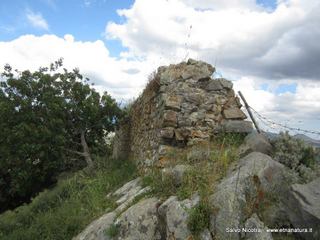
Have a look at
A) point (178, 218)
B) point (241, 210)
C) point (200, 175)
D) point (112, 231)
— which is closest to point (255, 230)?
point (241, 210)

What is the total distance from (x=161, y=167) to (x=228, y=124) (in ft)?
6.47

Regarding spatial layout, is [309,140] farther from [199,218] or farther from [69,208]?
[69,208]

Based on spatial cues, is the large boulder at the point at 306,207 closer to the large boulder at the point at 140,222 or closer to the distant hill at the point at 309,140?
the distant hill at the point at 309,140

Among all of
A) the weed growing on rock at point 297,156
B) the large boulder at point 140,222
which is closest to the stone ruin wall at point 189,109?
the weed growing on rock at point 297,156

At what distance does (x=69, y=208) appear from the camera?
9.96m

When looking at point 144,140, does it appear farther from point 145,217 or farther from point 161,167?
point 145,217

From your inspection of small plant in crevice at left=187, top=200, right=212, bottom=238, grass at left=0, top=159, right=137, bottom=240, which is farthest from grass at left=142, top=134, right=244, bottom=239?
grass at left=0, top=159, right=137, bottom=240

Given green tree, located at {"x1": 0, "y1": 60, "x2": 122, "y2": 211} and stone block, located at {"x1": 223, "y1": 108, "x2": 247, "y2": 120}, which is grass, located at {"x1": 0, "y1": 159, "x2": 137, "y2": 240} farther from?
stone block, located at {"x1": 223, "y1": 108, "x2": 247, "y2": 120}

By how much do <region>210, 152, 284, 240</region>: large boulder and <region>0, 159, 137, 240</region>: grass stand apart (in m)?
3.76

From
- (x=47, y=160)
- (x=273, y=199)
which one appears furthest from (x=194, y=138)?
(x=47, y=160)

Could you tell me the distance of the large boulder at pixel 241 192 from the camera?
5766 millimetres

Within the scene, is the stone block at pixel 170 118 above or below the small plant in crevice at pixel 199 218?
above

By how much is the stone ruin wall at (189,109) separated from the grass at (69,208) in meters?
1.53

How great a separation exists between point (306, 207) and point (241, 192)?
1022 mm
